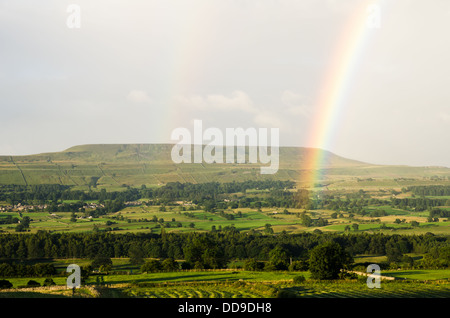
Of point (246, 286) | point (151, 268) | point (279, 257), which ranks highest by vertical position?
point (246, 286)

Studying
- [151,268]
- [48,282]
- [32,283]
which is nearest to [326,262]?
[151,268]

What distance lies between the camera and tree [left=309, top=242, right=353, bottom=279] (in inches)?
1999

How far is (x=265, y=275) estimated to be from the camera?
2093 inches

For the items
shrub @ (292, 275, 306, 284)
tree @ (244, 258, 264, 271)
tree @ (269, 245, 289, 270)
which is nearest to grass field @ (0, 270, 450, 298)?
shrub @ (292, 275, 306, 284)

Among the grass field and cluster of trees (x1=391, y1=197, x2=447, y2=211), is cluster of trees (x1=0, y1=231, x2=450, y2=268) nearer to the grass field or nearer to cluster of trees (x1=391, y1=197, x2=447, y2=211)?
the grass field

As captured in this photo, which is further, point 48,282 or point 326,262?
point 326,262

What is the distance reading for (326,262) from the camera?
50.9 m

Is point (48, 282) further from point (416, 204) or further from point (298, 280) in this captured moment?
point (416, 204)

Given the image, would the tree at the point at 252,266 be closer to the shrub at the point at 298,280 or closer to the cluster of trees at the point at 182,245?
the cluster of trees at the point at 182,245

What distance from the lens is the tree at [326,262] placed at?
50.8m
